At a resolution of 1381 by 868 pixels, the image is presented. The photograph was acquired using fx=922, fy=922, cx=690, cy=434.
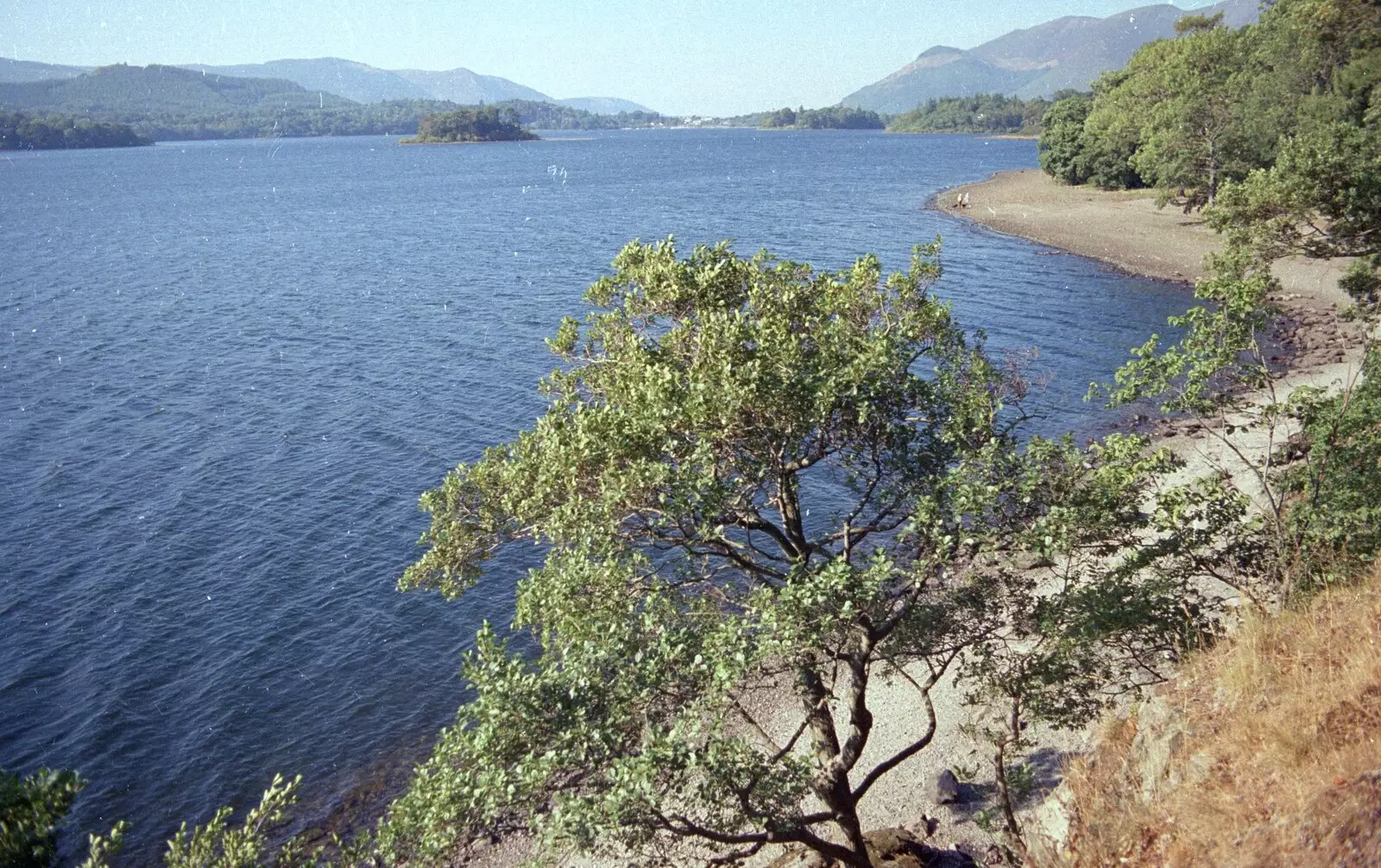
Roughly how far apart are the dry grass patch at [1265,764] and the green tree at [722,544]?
86.3 inches

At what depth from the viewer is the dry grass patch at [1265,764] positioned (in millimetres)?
9344

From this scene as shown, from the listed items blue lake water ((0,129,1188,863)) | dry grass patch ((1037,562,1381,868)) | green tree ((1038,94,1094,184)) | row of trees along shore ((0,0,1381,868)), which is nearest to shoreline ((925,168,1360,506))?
row of trees along shore ((0,0,1381,868))

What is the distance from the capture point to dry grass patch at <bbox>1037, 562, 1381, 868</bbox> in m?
9.34

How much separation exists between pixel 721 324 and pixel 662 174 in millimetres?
189482

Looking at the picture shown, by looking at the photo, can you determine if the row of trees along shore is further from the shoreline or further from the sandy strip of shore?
the sandy strip of shore

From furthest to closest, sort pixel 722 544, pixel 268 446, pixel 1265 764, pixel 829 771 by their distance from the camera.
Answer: pixel 268 446
pixel 829 771
pixel 722 544
pixel 1265 764

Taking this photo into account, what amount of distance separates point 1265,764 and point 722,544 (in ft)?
24.9

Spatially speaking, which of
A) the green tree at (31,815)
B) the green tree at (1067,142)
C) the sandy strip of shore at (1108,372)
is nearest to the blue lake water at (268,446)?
the sandy strip of shore at (1108,372)

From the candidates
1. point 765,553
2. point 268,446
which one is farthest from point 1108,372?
point 268,446

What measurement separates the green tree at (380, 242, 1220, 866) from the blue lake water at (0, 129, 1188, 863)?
14723 millimetres

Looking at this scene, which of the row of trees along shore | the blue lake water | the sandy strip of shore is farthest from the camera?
the blue lake water

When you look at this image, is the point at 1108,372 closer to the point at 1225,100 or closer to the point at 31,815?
the point at 1225,100

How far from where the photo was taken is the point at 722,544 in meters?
14.6

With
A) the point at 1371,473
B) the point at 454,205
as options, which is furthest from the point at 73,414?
the point at 454,205
